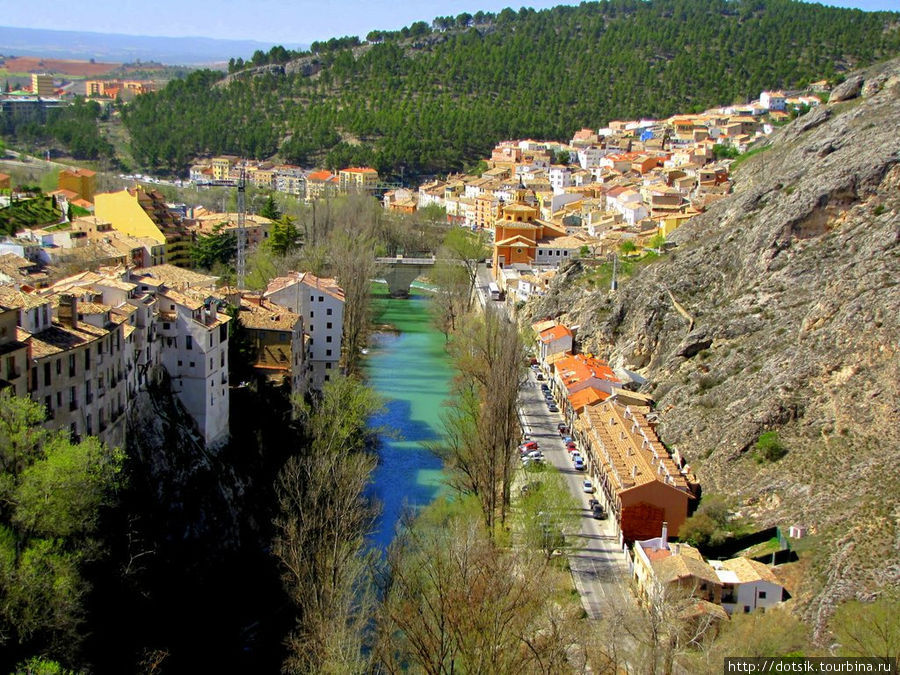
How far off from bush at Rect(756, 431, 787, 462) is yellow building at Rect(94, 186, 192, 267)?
20303 millimetres

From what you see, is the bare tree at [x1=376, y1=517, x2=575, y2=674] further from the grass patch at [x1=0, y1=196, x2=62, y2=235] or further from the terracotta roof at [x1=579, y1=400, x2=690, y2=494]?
the grass patch at [x1=0, y1=196, x2=62, y2=235]

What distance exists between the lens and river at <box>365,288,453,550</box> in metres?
21.9

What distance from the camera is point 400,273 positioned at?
148ft

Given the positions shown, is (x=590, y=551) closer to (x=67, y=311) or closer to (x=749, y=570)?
(x=749, y=570)

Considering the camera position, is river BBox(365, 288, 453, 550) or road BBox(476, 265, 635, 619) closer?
road BBox(476, 265, 635, 619)

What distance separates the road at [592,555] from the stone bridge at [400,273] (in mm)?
20336

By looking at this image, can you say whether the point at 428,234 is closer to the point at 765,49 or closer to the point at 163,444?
the point at 163,444

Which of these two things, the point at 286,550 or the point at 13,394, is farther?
the point at 286,550

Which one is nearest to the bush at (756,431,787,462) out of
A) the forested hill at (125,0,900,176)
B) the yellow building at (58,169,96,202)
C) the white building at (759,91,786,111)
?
the yellow building at (58,169,96,202)

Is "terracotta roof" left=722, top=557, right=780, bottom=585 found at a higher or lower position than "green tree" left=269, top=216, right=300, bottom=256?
lower

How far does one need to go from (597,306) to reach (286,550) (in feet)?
58.4

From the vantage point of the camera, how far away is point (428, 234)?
171ft

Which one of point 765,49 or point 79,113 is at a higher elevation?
point 765,49

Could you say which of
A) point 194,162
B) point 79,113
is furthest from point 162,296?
point 79,113
